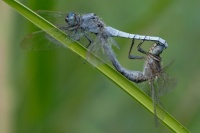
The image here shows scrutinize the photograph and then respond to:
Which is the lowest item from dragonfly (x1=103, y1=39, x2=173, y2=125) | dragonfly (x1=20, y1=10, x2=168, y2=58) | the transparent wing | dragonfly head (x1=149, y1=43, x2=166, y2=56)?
the transparent wing

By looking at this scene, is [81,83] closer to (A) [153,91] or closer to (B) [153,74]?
(B) [153,74]

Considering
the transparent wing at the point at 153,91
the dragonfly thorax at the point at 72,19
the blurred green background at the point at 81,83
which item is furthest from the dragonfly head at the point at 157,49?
the blurred green background at the point at 81,83

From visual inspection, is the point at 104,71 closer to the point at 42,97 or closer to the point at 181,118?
Result: the point at 42,97

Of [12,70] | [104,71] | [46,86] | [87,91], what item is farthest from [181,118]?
[104,71]

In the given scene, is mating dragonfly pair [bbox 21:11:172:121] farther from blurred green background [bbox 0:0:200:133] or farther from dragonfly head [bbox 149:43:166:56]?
blurred green background [bbox 0:0:200:133]

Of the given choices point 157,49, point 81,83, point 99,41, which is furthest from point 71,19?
point 81,83

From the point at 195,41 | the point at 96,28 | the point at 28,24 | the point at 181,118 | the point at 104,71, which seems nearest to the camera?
the point at 104,71

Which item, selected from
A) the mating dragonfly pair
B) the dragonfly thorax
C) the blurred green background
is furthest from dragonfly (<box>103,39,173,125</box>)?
the blurred green background
